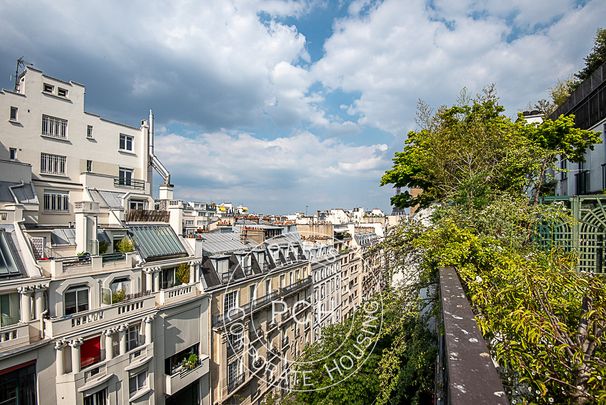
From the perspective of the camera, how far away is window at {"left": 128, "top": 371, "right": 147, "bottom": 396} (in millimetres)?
13758

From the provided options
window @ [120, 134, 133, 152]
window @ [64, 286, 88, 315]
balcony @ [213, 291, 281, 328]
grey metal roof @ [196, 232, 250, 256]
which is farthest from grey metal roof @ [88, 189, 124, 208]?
balcony @ [213, 291, 281, 328]

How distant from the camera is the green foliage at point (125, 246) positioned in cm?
1472

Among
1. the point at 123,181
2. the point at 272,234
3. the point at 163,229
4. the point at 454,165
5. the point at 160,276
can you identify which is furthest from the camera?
the point at 272,234

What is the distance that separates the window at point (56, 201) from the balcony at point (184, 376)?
11.1 m

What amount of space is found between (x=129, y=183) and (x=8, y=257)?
11.6 meters

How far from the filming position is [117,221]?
15.6m

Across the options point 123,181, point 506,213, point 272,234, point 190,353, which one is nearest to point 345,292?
point 272,234

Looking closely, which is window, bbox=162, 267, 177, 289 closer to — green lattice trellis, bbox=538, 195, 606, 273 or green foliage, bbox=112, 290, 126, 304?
green foliage, bbox=112, 290, 126, 304

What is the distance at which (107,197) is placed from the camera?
19.3 meters

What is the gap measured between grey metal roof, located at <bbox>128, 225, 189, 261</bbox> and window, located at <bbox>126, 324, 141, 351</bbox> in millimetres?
3252

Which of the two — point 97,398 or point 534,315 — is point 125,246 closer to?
point 97,398

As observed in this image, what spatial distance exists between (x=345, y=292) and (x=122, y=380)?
1134 inches

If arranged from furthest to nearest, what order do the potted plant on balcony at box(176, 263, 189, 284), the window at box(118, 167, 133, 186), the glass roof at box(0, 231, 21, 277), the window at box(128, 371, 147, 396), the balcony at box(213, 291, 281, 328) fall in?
the window at box(118, 167, 133, 186)
the balcony at box(213, 291, 281, 328)
the potted plant on balcony at box(176, 263, 189, 284)
the window at box(128, 371, 147, 396)
the glass roof at box(0, 231, 21, 277)

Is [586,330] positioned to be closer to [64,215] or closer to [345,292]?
[64,215]
